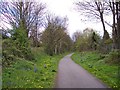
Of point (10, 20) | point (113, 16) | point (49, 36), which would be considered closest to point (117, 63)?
point (113, 16)

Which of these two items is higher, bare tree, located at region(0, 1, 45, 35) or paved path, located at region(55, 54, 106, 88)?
bare tree, located at region(0, 1, 45, 35)

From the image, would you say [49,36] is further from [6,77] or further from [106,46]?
[6,77]

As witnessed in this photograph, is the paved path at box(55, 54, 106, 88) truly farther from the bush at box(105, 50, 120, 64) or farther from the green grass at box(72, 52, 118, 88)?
the bush at box(105, 50, 120, 64)

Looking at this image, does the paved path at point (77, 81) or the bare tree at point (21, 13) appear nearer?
the paved path at point (77, 81)

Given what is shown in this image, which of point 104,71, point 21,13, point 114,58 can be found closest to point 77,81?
point 104,71

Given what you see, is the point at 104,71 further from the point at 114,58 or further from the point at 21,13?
the point at 21,13

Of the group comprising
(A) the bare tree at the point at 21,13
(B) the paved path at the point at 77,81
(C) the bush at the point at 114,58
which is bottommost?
(B) the paved path at the point at 77,81

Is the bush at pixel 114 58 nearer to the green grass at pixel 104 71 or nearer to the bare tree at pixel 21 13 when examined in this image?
the green grass at pixel 104 71

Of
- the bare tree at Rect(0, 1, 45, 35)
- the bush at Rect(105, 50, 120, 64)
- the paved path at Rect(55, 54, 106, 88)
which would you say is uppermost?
the bare tree at Rect(0, 1, 45, 35)

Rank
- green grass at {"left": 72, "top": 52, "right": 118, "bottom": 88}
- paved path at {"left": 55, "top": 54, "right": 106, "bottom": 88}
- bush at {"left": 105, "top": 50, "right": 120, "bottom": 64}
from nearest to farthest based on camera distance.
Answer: paved path at {"left": 55, "top": 54, "right": 106, "bottom": 88}, green grass at {"left": 72, "top": 52, "right": 118, "bottom": 88}, bush at {"left": 105, "top": 50, "right": 120, "bottom": 64}

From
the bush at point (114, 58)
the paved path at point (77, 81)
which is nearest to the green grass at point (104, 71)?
the paved path at point (77, 81)

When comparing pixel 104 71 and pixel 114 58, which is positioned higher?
pixel 114 58

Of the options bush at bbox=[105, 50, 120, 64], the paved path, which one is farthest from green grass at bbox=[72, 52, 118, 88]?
bush at bbox=[105, 50, 120, 64]

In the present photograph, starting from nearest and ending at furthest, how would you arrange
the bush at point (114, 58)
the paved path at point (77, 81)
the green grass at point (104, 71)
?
the paved path at point (77, 81) → the green grass at point (104, 71) → the bush at point (114, 58)
